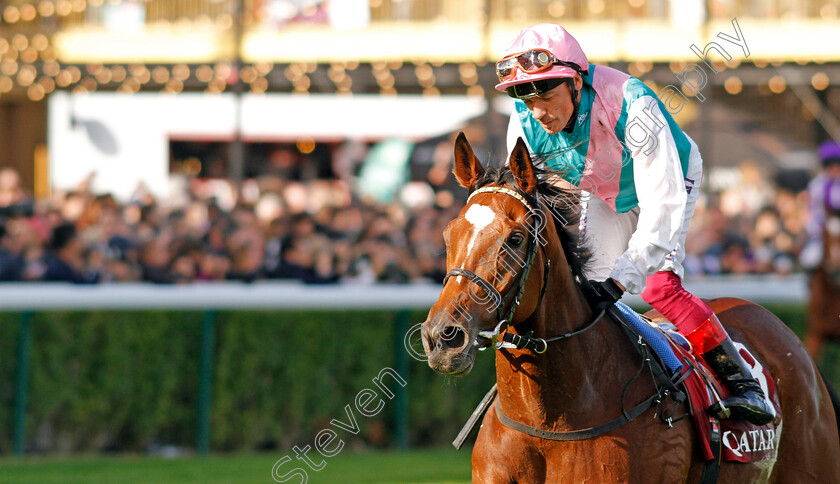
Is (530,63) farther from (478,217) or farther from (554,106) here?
(478,217)

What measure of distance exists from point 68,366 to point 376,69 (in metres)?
6.16

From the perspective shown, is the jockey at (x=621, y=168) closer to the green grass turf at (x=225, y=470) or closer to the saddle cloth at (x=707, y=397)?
the saddle cloth at (x=707, y=397)

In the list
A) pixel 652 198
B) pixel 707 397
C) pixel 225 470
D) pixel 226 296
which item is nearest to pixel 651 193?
pixel 652 198

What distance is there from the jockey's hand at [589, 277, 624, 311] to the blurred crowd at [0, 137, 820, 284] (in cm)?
419

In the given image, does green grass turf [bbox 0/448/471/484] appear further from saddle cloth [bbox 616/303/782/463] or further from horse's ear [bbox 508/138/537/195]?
horse's ear [bbox 508/138/537/195]

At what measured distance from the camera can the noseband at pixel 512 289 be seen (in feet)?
8.89

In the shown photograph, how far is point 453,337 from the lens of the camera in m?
2.61

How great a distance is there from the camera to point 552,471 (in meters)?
Answer: 2.99

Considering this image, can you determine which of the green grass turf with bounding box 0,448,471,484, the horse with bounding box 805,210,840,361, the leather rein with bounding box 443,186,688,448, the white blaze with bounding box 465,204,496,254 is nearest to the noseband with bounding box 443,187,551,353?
the leather rein with bounding box 443,186,688,448

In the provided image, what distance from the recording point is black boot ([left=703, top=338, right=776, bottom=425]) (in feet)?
11.1

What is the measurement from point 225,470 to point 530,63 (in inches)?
166

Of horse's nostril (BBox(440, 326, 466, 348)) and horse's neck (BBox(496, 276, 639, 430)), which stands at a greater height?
horse's nostril (BBox(440, 326, 466, 348))

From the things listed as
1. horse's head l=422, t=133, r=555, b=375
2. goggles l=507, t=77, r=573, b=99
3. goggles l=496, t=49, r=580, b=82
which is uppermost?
goggles l=496, t=49, r=580, b=82

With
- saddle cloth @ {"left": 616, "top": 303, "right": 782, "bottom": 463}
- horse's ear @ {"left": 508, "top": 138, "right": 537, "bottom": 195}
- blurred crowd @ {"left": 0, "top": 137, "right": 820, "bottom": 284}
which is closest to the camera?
horse's ear @ {"left": 508, "top": 138, "right": 537, "bottom": 195}
